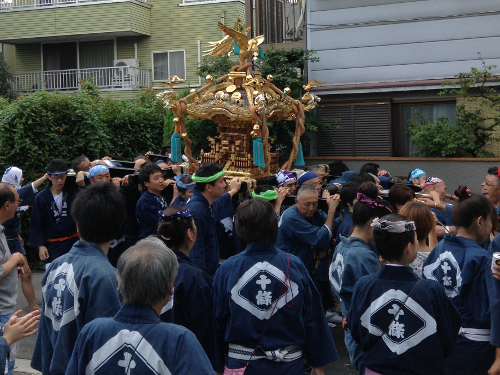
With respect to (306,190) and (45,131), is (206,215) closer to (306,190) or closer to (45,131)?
(306,190)

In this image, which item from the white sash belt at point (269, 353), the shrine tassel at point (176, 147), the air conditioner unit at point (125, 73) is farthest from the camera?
the air conditioner unit at point (125, 73)

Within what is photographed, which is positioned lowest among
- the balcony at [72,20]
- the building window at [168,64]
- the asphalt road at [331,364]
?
the asphalt road at [331,364]

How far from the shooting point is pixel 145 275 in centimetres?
230

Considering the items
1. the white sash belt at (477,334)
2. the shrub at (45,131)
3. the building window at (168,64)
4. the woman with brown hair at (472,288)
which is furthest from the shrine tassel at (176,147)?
the building window at (168,64)

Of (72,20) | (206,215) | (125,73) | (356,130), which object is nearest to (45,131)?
(206,215)

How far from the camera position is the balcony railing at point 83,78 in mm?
18250

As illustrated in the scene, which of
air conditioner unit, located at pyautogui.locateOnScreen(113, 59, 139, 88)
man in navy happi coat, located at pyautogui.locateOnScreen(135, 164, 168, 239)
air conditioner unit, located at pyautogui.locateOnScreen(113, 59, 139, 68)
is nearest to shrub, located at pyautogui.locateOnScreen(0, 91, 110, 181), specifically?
man in navy happi coat, located at pyautogui.locateOnScreen(135, 164, 168, 239)

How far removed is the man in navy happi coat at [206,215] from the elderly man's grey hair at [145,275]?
213cm

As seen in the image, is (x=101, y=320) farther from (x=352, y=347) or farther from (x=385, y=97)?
(x=385, y=97)

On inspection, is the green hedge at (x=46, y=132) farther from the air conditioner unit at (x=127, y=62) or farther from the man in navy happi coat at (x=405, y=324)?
the air conditioner unit at (x=127, y=62)

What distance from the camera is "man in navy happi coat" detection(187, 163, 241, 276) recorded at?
4625mm

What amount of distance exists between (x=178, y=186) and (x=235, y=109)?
1505mm

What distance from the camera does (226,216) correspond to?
5871 millimetres

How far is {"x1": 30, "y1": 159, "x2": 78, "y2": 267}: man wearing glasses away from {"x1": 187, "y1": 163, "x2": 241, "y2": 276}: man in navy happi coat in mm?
2369
